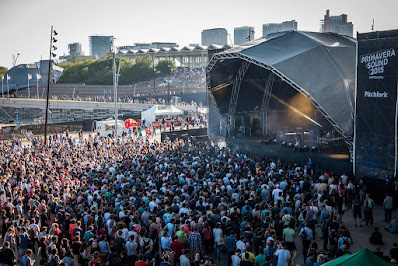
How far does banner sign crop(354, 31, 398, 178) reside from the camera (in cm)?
1641

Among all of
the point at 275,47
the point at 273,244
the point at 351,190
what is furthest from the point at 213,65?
the point at 273,244

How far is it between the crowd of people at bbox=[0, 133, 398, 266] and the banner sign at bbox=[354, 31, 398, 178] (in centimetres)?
215

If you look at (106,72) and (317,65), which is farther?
(106,72)

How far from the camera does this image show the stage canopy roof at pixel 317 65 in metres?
20.8

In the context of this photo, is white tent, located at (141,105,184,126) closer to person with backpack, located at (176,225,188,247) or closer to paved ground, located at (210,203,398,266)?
paved ground, located at (210,203,398,266)

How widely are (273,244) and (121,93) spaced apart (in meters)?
72.2

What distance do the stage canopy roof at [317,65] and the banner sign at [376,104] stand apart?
2017 mm

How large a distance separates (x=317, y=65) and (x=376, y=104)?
5.66 m

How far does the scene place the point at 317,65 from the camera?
22234 mm

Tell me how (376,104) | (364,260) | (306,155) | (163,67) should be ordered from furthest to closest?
1. (163,67)
2. (306,155)
3. (376,104)
4. (364,260)

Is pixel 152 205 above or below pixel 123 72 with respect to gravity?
below

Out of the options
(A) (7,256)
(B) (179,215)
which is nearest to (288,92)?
(B) (179,215)

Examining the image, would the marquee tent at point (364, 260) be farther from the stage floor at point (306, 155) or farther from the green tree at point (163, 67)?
the green tree at point (163, 67)

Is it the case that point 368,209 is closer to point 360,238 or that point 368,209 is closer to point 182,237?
point 360,238
